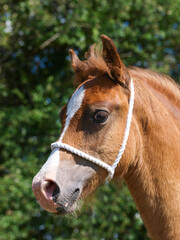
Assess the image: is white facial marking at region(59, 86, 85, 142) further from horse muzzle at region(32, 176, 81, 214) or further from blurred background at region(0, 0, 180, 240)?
blurred background at region(0, 0, 180, 240)

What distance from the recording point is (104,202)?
4.73 metres

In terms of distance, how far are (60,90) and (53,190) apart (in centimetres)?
354

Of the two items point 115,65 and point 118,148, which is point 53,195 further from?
point 115,65

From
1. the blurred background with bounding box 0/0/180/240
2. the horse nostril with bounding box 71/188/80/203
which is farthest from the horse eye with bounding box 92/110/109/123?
the blurred background with bounding box 0/0/180/240

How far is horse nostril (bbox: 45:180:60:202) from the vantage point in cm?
178

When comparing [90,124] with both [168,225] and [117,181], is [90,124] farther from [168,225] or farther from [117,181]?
[168,225]

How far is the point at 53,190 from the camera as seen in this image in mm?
1796

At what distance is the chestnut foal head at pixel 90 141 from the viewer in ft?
5.90

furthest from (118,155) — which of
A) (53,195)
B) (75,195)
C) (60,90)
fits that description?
(60,90)

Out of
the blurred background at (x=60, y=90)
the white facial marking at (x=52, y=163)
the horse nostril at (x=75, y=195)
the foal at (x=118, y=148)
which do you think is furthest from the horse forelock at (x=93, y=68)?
the blurred background at (x=60, y=90)

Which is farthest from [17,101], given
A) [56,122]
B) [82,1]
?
[82,1]

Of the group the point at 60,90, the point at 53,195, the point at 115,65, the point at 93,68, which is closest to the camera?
the point at 53,195

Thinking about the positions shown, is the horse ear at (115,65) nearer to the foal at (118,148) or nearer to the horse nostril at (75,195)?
the foal at (118,148)

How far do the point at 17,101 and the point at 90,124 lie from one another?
4105mm
